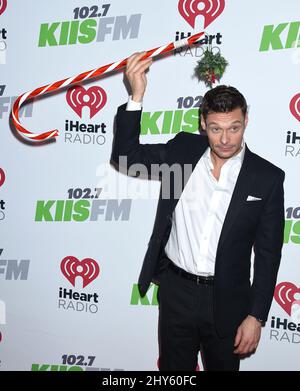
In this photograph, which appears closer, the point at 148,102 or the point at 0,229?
the point at 148,102

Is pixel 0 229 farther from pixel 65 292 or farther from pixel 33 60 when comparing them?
pixel 33 60

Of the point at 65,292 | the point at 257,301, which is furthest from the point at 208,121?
the point at 65,292

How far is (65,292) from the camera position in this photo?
2.77 meters

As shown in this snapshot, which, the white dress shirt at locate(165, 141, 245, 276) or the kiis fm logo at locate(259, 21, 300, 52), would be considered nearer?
the white dress shirt at locate(165, 141, 245, 276)

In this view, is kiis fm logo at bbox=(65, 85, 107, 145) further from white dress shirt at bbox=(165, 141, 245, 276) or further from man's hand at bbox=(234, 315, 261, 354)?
man's hand at bbox=(234, 315, 261, 354)

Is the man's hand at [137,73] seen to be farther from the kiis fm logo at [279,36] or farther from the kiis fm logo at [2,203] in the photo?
the kiis fm logo at [2,203]

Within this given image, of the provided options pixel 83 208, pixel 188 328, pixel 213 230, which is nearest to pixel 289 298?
pixel 188 328

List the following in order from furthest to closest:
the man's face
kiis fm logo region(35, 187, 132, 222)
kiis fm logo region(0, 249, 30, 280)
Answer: kiis fm logo region(0, 249, 30, 280) → kiis fm logo region(35, 187, 132, 222) → the man's face

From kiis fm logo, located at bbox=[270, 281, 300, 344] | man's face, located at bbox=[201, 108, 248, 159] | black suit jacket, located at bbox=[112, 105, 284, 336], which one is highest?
man's face, located at bbox=[201, 108, 248, 159]

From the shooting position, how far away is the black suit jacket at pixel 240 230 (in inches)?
76.0

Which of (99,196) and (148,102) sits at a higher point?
(148,102)

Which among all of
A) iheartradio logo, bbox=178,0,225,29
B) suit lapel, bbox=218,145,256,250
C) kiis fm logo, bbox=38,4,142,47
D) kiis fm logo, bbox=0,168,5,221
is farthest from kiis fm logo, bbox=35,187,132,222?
iheartradio logo, bbox=178,0,225,29

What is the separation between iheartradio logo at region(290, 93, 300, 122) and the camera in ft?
7.56

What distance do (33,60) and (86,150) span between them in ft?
2.20
